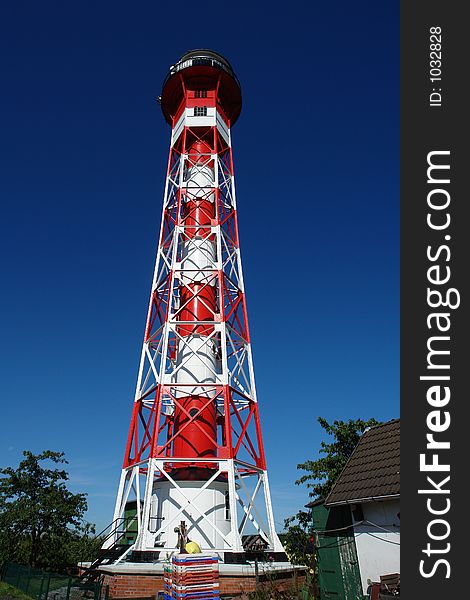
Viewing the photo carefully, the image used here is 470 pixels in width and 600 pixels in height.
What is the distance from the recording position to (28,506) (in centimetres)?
2327

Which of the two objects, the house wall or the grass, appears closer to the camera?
the house wall

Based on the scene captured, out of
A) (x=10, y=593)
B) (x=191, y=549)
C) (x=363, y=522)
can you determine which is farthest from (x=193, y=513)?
(x=363, y=522)

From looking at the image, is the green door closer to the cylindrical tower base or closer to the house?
the house

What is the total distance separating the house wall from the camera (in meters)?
10.6

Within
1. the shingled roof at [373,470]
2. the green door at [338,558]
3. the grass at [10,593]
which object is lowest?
the grass at [10,593]

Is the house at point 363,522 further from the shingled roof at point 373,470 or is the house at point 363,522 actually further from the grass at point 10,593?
the grass at point 10,593

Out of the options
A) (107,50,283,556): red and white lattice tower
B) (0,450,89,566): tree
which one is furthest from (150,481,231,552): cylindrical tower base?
(0,450,89,566): tree

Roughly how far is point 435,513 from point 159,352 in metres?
14.9

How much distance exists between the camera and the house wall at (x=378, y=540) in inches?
417

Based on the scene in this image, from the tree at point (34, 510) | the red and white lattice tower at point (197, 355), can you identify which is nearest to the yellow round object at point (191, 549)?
the red and white lattice tower at point (197, 355)

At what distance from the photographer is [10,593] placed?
1599cm

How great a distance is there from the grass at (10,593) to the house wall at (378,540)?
10323 mm

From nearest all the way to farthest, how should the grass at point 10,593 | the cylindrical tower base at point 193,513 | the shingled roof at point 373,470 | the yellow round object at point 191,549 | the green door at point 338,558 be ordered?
the shingled roof at point 373,470 → the green door at point 338,558 → the yellow round object at point 191,549 → the grass at point 10,593 → the cylindrical tower base at point 193,513

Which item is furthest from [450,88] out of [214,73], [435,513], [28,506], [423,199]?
[28,506]
